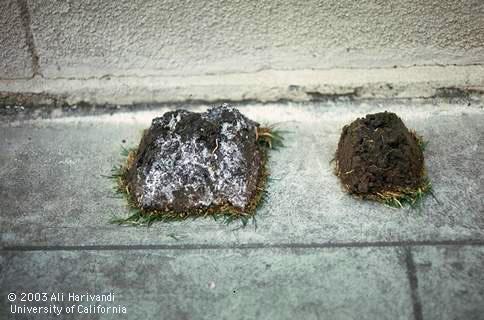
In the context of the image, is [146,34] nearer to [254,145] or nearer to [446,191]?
[254,145]

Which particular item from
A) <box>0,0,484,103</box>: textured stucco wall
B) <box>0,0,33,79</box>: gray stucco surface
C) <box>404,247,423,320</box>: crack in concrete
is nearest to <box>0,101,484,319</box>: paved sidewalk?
<box>404,247,423,320</box>: crack in concrete

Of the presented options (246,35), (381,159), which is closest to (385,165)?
(381,159)

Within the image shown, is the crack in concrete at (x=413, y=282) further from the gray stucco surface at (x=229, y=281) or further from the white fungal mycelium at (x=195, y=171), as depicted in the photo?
the white fungal mycelium at (x=195, y=171)

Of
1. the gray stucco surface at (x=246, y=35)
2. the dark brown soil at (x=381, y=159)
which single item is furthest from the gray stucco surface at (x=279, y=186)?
the gray stucco surface at (x=246, y=35)

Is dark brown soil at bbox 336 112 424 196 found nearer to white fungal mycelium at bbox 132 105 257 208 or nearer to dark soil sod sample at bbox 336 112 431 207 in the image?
dark soil sod sample at bbox 336 112 431 207

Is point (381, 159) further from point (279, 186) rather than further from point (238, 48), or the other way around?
point (238, 48)

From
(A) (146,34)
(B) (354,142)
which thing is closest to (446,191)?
(B) (354,142)

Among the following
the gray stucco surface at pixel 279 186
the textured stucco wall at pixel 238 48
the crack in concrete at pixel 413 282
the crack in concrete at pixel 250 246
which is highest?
the textured stucco wall at pixel 238 48
